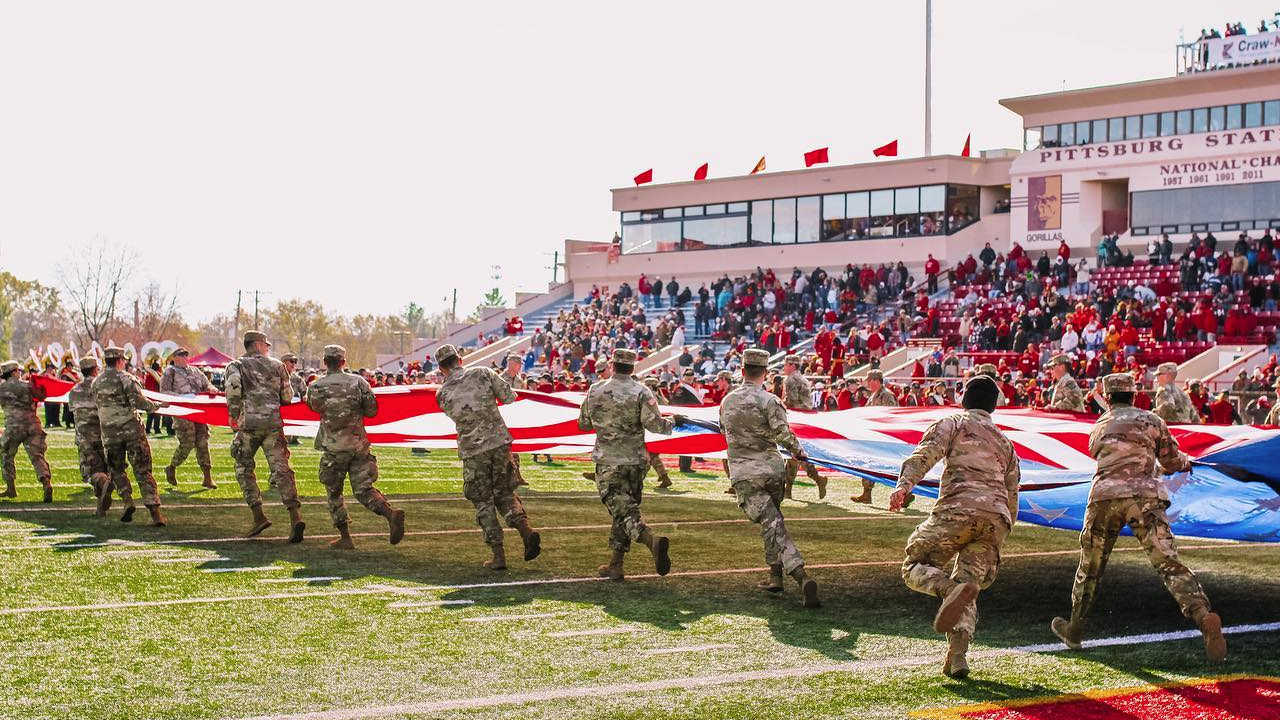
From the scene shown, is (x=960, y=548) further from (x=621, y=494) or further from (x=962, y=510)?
(x=621, y=494)

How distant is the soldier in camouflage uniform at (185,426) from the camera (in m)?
18.2

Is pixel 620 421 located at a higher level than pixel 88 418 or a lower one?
higher

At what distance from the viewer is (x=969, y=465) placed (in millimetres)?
7828

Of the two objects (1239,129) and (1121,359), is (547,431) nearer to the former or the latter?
(1121,359)

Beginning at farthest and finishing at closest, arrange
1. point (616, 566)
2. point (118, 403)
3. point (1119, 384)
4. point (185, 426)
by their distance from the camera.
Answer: point (185, 426)
point (118, 403)
point (616, 566)
point (1119, 384)

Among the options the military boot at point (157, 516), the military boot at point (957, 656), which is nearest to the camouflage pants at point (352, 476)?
the military boot at point (157, 516)

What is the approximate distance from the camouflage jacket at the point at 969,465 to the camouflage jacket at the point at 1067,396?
8.16 meters

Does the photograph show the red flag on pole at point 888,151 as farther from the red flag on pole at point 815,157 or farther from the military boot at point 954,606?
the military boot at point 954,606

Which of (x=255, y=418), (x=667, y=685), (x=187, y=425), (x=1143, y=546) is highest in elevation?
(x=255, y=418)

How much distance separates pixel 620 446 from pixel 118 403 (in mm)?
5982

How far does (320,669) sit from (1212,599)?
21.7 feet

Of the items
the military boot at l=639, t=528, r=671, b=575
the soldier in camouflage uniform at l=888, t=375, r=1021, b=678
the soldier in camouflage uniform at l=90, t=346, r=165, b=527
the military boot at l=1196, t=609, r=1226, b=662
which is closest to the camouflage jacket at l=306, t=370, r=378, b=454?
the soldier in camouflage uniform at l=90, t=346, r=165, b=527

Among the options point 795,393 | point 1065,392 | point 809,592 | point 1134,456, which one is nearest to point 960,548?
→ point 1134,456

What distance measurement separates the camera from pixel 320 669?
25.4ft
